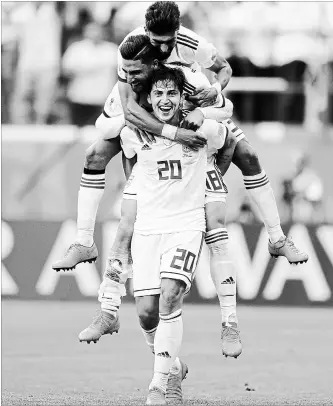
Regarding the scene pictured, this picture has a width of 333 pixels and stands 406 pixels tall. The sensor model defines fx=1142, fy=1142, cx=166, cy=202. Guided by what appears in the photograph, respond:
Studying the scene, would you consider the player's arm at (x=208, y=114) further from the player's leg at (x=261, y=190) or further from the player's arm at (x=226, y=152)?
the player's leg at (x=261, y=190)

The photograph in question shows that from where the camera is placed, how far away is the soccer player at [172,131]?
28.5ft

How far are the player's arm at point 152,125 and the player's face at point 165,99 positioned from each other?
0.24 ft

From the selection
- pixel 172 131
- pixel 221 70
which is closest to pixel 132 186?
pixel 172 131

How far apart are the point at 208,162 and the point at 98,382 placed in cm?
294

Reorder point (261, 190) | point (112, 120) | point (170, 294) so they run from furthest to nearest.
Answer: point (261, 190) < point (112, 120) < point (170, 294)

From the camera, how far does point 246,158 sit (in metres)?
9.75

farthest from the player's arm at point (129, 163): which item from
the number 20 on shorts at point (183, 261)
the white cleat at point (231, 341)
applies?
the white cleat at point (231, 341)

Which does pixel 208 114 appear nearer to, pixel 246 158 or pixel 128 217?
pixel 246 158

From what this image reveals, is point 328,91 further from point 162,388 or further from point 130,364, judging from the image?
point 162,388

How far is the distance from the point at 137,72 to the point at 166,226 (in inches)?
47.3

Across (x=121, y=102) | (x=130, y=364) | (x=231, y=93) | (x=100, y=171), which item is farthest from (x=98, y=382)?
(x=231, y=93)

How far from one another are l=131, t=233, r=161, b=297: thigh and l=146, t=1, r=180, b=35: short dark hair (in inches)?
61.8

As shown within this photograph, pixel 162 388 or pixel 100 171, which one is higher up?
pixel 100 171

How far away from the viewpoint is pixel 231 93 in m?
19.4
